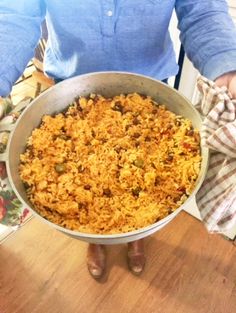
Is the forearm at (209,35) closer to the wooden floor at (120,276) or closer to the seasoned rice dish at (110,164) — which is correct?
the seasoned rice dish at (110,164)

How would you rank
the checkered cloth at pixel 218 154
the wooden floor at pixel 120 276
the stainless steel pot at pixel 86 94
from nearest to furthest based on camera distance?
the checkered cloth at pixel 218 154, the stainless steel pot at pixel 86 94, the wooden floor at pixel 120 276

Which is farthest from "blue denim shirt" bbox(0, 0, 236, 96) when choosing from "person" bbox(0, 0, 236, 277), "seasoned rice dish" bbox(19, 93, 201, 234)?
"seasoned rice dish" bbox(19, 93, 201, 234)

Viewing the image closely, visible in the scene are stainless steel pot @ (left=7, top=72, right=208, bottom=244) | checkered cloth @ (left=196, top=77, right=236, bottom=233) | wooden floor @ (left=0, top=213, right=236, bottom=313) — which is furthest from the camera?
wooden floor @ (left=0, top=213, right=236, bottom=313)

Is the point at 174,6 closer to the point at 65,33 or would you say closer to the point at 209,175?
the point at 65,33

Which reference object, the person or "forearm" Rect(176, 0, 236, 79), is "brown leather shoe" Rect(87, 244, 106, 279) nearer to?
the person

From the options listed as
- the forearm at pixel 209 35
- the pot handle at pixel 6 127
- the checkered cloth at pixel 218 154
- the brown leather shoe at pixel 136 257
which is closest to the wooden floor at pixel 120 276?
the brown leather shoe at pixel 136 257

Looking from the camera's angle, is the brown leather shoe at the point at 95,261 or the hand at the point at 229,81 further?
the brown leather shoe at the point at 95,261

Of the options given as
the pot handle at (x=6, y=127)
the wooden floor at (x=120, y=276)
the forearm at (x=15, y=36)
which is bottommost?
the wooden floor at (x=120, y=276)
